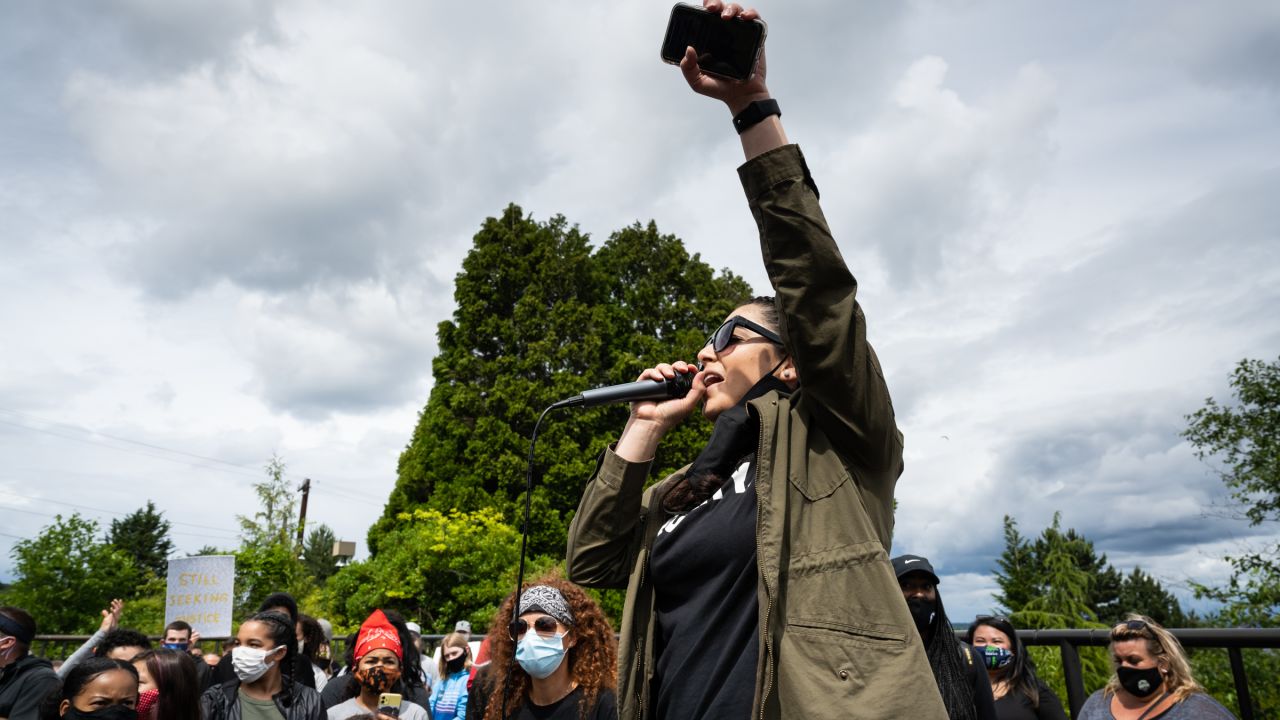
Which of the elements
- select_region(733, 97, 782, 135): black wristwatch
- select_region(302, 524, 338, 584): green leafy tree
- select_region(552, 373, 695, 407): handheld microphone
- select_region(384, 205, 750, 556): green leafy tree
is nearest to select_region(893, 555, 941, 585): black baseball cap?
select_region(552, 373, 695, 407): handheld microphone

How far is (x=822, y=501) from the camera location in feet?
5.79

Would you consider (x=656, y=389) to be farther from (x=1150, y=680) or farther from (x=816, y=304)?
(x=1150, y=680)

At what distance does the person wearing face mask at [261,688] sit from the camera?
5.08 m

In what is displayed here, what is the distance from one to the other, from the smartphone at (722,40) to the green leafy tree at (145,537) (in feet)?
204

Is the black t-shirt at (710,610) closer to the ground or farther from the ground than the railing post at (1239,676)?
farther from the ground

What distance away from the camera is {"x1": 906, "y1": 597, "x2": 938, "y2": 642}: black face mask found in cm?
379

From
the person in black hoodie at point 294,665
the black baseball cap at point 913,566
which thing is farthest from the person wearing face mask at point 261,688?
the black baseball cap at point 913,566

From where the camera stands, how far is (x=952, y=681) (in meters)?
3.55

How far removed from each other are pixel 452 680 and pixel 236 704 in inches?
134

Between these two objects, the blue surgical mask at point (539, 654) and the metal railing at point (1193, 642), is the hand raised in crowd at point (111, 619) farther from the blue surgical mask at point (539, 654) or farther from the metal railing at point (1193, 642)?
the metal railing at point (1193, 642)

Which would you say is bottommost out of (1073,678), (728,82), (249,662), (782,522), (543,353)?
(1073,678)

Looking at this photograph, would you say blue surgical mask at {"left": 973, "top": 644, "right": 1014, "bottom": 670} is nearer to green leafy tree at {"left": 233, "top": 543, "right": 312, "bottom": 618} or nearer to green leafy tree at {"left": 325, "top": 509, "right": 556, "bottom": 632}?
green leafy tree at {"left": 325, "top": 509, "right": 556, "bottom": 632}

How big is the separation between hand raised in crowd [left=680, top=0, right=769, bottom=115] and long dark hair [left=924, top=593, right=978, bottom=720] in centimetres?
260

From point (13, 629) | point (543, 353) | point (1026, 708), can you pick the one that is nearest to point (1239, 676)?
point (1026, 708)
